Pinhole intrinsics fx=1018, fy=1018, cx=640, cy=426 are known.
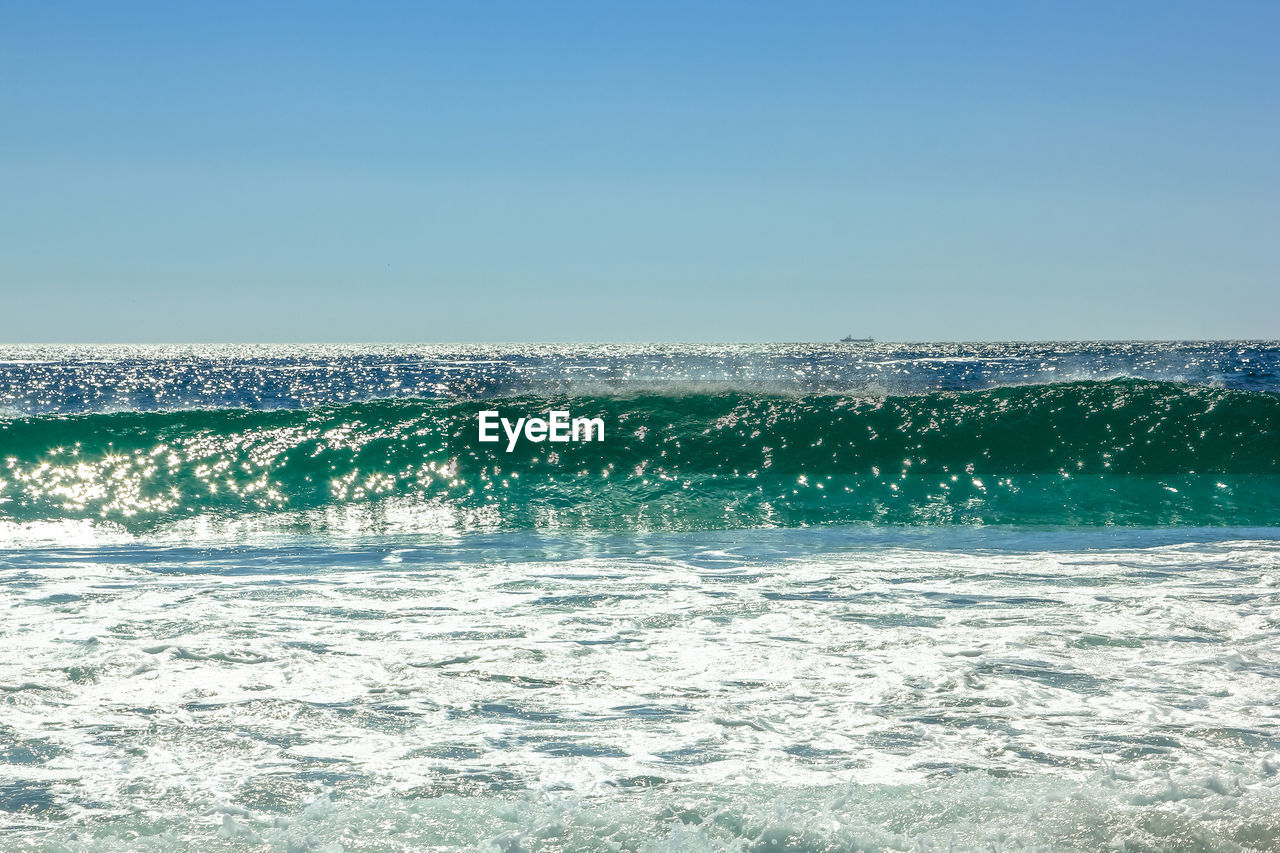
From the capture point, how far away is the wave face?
12539 millimetres

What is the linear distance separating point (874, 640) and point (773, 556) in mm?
3013

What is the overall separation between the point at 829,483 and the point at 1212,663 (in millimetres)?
10680

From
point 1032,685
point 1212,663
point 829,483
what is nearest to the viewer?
point 1032,685

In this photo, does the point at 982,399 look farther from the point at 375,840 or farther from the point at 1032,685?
the point at 375,840

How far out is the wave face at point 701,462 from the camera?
41.1 ft

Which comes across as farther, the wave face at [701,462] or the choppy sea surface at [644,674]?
the wave face at [701,462]

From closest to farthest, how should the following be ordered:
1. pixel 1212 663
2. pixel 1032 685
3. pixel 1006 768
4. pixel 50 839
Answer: pixel 50 839, pixel 1006 768, pixel 1032 685, pixel 1212 663

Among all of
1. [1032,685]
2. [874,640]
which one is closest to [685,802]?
[1032,685]

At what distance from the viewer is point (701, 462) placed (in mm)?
18125

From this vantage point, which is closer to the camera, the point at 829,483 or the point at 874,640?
the point at 874,640

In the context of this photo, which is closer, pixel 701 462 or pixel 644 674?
pixel 644 674

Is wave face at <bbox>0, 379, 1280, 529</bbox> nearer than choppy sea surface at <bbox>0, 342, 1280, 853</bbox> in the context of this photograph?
No

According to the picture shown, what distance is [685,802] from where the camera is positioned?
11.1ft

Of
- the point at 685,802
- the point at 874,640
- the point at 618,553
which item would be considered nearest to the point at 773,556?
the point at 618,553
